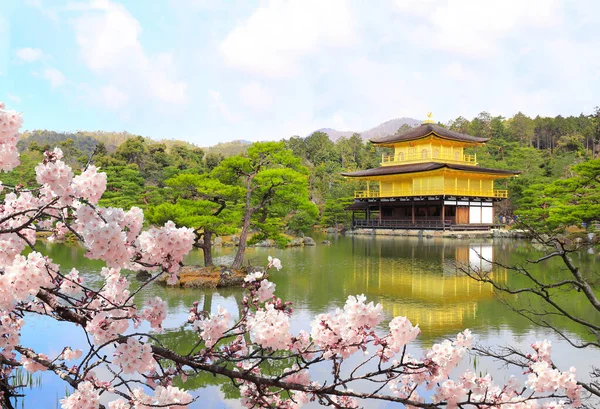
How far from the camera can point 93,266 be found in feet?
44.2

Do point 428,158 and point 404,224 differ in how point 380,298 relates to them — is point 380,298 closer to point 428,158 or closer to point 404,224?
point 404,224

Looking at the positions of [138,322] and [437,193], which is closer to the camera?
[138,322]

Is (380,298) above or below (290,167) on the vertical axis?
below

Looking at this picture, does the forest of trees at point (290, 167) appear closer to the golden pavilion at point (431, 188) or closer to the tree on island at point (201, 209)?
the tree on island at point (201, 209)

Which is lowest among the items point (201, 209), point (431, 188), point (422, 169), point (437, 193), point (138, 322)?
point (138, 322)

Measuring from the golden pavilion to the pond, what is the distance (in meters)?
8.26

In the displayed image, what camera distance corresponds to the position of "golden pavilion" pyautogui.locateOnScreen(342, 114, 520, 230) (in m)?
25.9

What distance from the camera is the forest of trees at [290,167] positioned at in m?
11.6

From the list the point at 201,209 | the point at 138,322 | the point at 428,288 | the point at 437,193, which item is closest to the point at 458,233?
the point at 437,193

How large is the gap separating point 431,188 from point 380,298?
59.9ft

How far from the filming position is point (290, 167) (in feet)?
42.2

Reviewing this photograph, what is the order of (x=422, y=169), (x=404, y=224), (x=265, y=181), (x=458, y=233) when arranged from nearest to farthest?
1. (x=265, y=181)
2. (x=458, y=233)
3. (x=422, y=169)
4. (x=404, y=224)

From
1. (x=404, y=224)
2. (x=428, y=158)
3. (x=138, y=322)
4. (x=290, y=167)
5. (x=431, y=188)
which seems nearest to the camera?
(x=138, y=322)

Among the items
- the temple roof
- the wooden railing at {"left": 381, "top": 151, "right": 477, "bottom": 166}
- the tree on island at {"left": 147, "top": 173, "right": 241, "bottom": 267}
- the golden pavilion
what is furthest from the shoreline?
the tree on island at {"left": 147, "top": 173, "right": 241, "bottom": 267}
